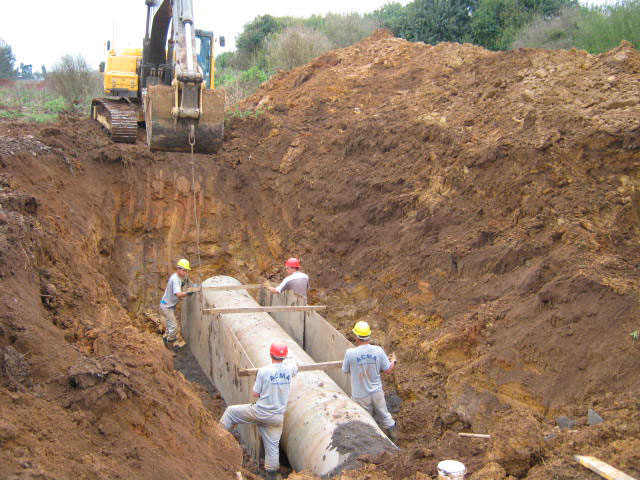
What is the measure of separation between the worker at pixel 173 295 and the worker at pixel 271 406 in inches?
149

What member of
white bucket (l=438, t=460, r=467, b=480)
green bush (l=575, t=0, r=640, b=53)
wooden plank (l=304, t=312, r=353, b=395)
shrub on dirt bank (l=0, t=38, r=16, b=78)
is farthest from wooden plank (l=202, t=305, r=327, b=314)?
shrub on dirt bank (l=0, t=38, r=16, b=78)

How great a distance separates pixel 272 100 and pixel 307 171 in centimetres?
343

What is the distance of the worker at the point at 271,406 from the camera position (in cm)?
609

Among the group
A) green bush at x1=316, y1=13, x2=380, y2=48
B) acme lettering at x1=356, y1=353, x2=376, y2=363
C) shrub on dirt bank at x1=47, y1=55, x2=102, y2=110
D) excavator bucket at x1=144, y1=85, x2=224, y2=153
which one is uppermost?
green bush at x1=316, y1=13, x2=380, y2=48

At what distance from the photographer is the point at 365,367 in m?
6.71

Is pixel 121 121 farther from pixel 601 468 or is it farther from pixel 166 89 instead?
pixel 601 468

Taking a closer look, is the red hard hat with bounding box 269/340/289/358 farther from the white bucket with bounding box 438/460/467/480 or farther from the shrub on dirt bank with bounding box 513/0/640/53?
the shrub on dirt bank with bounding box 513/0/640/53

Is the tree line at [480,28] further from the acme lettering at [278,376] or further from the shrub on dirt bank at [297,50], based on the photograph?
the acme lettering at [278,376]

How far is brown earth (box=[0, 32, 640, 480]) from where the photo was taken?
14.6 feet

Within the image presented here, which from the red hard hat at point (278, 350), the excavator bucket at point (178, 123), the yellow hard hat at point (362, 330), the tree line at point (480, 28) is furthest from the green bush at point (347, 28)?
the red hard hat at point (278, 350)

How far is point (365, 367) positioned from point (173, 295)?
14.9 feet

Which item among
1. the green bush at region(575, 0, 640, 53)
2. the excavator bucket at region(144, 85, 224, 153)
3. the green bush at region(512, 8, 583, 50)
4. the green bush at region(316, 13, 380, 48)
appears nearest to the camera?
the excavator bucket at region(144, 85, 224, 153)

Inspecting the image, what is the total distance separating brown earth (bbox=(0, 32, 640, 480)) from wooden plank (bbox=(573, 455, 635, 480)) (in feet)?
0.24

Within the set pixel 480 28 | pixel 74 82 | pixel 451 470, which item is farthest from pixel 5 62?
pixel 451 470
